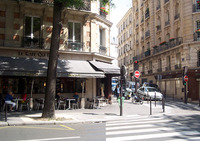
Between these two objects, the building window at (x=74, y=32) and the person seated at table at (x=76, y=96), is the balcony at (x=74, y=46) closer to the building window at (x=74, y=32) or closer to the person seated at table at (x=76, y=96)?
the building window at (x=74, y=32)

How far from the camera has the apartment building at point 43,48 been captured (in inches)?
584

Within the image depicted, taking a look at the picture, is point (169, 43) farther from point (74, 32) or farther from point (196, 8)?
point (74, 32)

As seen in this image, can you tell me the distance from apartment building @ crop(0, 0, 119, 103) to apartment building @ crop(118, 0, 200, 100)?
1003 cm

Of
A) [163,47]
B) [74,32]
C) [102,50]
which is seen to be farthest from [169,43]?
[74,32]

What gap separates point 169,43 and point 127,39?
21648 mm

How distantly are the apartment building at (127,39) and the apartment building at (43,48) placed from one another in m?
28.6

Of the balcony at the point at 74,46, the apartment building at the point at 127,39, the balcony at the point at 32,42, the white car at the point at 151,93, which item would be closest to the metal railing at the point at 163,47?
the apartment building at the point at 127,39

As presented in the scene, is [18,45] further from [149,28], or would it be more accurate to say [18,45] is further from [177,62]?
[149,28]

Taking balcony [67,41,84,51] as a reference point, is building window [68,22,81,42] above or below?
above

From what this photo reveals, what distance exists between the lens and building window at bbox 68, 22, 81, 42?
1745 cm

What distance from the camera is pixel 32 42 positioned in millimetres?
15977

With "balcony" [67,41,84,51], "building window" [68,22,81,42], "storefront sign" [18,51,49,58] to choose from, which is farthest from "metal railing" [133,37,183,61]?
"storefront sign" [18,51,49,58]

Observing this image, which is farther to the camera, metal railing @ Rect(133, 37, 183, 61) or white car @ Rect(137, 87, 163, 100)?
metal railing @ Rect(133, 37, 183, 61)

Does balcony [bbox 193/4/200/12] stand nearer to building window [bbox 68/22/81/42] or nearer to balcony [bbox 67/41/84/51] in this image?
building window [bbox 68/22/81/42]
